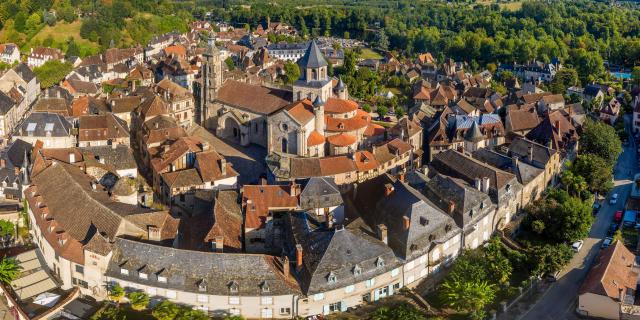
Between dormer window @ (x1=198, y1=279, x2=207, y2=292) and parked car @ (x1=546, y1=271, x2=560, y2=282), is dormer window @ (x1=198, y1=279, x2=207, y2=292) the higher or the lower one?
the higher one

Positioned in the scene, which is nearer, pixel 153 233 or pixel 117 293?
pixel 117 293

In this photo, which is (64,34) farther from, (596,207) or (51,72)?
(596,207)

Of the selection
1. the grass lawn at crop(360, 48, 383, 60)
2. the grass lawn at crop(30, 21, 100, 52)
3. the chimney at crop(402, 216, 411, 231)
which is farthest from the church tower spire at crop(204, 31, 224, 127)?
the grass lawn at crop(360, 48, 383, 60)

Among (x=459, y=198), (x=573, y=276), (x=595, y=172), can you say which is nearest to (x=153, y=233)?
(x=459, y=198)

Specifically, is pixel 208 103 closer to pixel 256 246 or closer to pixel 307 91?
pixel 307 91

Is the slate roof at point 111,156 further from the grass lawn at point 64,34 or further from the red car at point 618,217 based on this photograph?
the grass lawn at point 64,34

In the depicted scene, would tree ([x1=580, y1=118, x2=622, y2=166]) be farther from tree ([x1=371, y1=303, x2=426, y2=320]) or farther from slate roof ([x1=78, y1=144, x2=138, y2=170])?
slate roof ([x1=78, y1=144, x2=138, y2=170])
